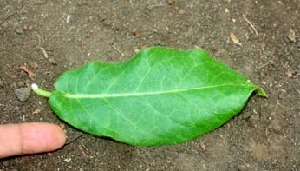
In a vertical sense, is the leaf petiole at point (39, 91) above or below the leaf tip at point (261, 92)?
below

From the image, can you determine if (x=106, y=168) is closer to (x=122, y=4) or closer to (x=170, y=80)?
(x=170, y=80)

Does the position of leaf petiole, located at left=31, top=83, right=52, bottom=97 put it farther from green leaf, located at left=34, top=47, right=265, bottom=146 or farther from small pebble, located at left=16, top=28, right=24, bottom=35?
small pebble, located at left=16, top=28, right=24, bottom=35

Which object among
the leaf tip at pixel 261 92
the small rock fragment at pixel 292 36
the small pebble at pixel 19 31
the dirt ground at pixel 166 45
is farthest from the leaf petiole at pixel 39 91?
the small rock fragment at pixel 292 36

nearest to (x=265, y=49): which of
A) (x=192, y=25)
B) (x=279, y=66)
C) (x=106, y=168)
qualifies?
(x=279, y=66)

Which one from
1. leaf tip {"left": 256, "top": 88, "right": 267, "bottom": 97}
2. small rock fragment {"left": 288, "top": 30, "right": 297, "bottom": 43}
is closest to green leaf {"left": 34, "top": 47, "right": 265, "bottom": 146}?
leaf tip {"left": 256, "top": 88, "right": 267, "bottom": 97}

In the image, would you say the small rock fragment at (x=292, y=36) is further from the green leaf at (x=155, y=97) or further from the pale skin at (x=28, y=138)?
the pale skin at (x=28, y=138)

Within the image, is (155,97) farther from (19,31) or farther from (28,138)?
(19,31)

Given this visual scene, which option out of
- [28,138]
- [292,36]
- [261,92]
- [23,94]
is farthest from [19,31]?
[292,36]
